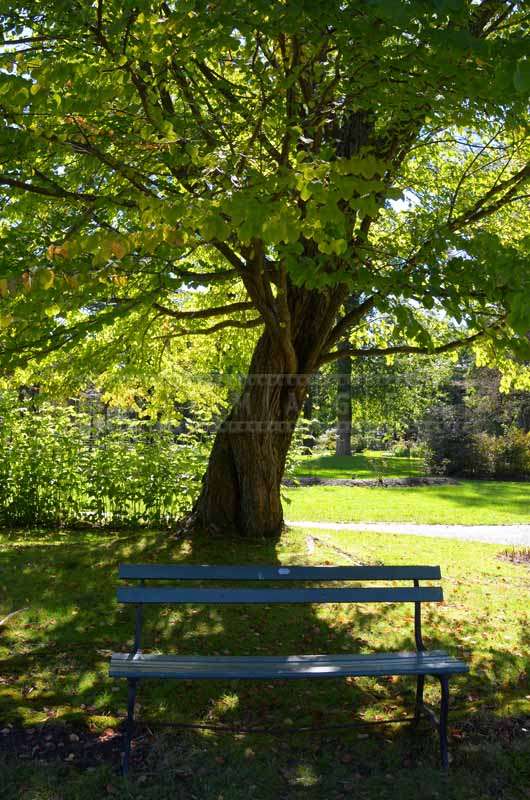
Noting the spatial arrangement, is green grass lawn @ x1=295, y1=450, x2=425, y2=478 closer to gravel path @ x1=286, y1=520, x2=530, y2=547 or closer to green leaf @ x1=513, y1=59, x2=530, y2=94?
gravel path @ x1=286, y1=520, x2=530, y2=547

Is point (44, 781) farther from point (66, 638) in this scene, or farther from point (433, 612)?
point (433, 612)

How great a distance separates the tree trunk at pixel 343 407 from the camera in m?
23.8

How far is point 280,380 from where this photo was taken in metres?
8.52

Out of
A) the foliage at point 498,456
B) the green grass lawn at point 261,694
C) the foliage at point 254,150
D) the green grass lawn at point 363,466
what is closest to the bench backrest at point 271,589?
the green grass lawn at point 261,694

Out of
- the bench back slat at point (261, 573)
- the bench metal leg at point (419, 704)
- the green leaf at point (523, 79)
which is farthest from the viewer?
the bench back slat at point (261, 573)

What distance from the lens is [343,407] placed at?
2528 cm

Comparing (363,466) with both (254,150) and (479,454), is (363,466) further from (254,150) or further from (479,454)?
(254,150)

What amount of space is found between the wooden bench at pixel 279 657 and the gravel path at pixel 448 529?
6504 millimetres

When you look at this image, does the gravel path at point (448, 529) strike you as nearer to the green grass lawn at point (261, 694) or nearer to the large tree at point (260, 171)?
the large tree at point (260, 171)

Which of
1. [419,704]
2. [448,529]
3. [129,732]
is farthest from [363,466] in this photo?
[129,732]

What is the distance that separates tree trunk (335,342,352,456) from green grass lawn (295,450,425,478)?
578 millimetres

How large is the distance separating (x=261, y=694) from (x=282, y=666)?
0.96m

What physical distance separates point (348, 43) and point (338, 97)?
4.60ft

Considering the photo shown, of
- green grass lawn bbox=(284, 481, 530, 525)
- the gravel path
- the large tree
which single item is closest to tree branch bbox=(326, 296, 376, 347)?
the large tree
